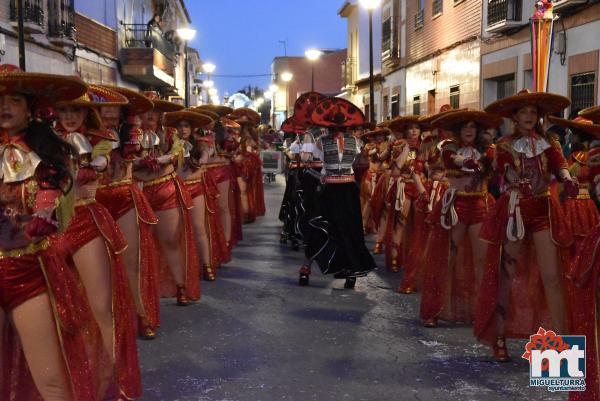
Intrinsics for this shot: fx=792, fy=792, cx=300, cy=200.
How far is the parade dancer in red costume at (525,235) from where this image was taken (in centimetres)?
582

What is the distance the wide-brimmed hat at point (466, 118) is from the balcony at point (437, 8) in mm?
15737

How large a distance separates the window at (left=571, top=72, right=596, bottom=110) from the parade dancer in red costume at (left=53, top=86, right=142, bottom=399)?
9.98 metres

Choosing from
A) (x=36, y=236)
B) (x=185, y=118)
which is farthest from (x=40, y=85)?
(x=185, y=118)

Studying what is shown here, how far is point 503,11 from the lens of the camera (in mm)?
16562

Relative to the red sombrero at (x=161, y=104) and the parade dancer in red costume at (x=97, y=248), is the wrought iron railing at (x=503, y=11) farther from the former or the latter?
the parade dancer in red costume at (x=97, y=248)

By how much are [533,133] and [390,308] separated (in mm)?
2809

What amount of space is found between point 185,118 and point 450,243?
3.29 m

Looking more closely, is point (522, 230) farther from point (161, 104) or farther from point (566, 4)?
point (566, 4)

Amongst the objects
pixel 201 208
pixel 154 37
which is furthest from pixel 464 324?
pixel 154 37

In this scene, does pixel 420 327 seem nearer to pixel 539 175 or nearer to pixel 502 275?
pixel 502 275

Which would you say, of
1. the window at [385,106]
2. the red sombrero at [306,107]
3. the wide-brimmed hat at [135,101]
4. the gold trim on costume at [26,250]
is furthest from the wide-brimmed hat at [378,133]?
the window at [385,106]

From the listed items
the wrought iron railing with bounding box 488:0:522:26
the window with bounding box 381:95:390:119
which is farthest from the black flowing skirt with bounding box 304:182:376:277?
the window with bounding box 381:95:390:119

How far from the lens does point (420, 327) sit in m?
7.29

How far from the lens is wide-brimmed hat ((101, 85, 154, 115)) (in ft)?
20.4
